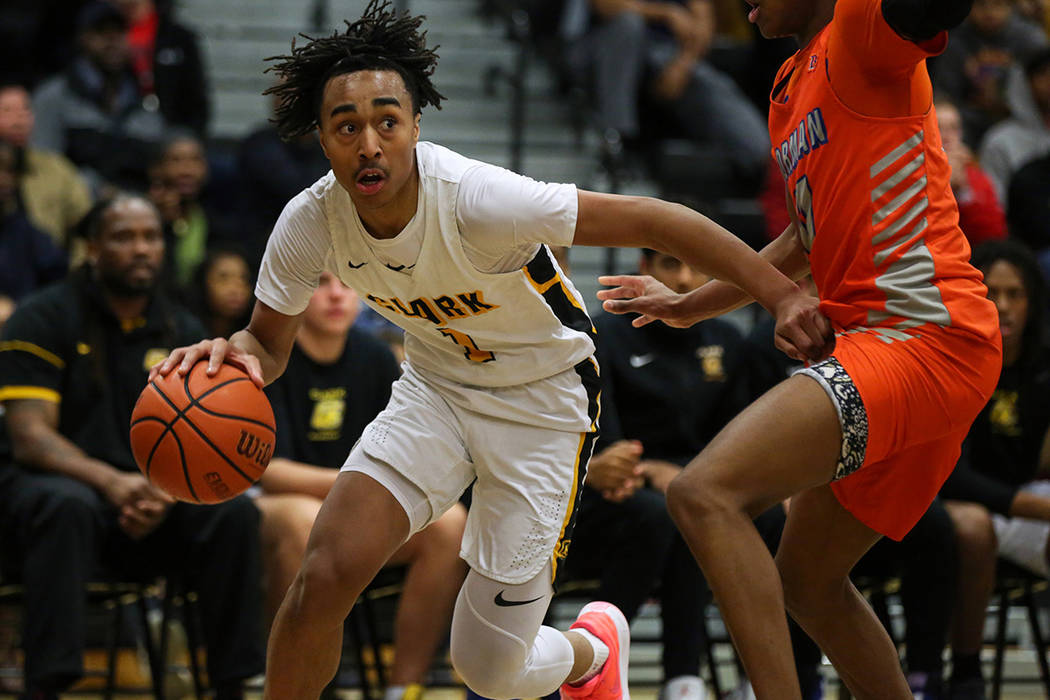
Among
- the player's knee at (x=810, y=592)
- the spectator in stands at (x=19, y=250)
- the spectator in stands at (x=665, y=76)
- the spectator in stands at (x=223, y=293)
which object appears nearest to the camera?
the player's knee at (x=810, y=592)

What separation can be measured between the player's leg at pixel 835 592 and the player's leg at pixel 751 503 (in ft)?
1.35

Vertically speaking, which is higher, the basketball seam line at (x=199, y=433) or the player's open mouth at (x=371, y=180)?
the player's open mouth at (x=371, y=180)

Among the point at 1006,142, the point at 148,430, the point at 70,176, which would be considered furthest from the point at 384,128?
the point at 1006,142

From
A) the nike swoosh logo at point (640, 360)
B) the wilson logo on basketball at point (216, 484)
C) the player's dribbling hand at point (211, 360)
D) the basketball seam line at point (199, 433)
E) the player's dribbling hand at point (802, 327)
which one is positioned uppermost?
the player's dribbling hand at point (802, 327)

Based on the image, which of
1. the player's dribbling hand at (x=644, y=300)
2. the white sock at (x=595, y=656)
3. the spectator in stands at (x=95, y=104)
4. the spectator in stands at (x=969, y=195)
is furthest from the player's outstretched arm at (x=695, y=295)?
the spectator in stands at (x=95, y=104)

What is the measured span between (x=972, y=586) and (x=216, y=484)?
314cm

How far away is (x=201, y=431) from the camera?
3.65 m

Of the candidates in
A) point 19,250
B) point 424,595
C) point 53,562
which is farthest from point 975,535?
point 19,250

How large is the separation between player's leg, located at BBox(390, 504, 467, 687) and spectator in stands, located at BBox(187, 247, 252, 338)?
171 cm

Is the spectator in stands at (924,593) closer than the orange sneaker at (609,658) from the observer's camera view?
No

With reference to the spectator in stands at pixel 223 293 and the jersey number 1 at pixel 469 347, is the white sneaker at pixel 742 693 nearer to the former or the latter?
the jersey number 1 at pixel 469 347

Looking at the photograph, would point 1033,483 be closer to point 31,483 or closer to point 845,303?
point 845,303

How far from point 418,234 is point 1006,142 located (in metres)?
5.74

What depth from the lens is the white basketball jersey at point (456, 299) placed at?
3.64 meters
